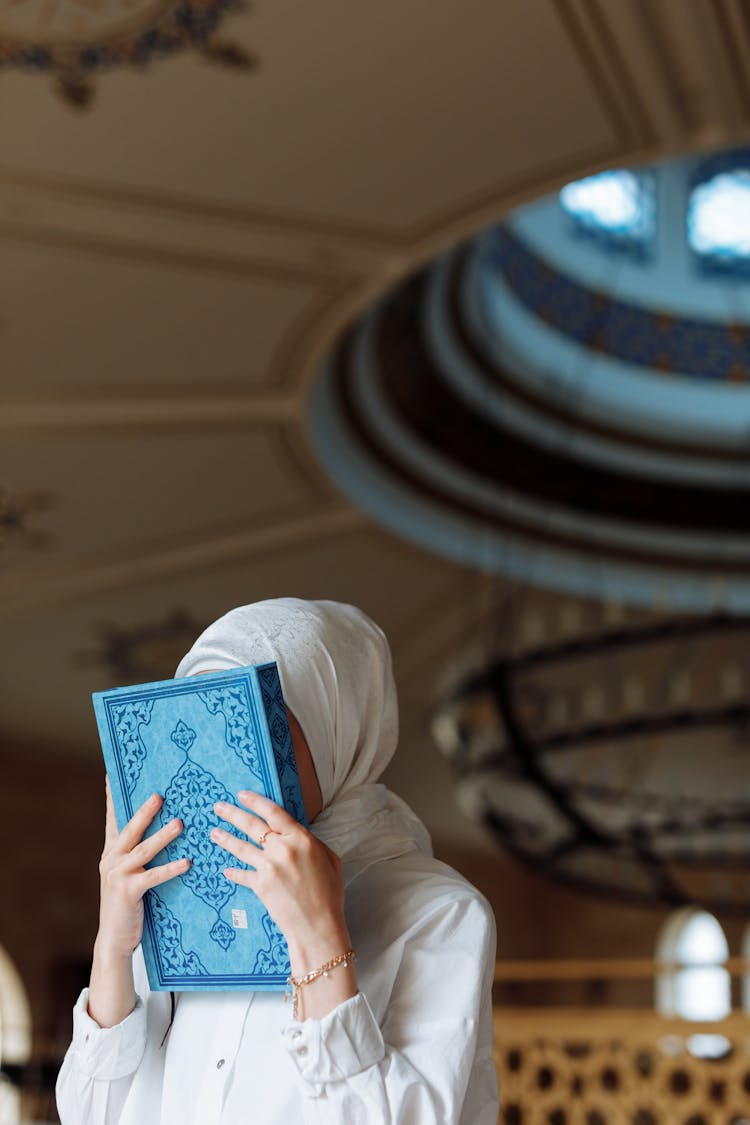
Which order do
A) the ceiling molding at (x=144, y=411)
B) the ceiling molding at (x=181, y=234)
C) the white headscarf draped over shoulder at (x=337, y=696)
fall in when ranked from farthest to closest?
the ceiling molding at (x=144, y=411), the ceiling molding at (x=181, y=234), the white headscarf draped over shoulder at (x=337, y=696)

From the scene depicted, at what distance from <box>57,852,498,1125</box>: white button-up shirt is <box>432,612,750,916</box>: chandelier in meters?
4.36

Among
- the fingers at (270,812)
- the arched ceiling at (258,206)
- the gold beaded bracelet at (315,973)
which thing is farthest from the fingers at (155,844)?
the arched ceiling at (258,206)

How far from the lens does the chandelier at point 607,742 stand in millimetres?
6168

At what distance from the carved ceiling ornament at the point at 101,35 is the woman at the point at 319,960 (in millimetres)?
3278

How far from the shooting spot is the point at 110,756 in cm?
170

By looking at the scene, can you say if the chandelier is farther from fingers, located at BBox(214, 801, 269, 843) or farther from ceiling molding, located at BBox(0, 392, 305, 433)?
fingers, located at BBox(214, 801, 269, 843)

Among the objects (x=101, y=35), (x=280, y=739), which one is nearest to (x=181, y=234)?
(x=101, y=35)

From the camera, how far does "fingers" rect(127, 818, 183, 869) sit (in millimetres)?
1624

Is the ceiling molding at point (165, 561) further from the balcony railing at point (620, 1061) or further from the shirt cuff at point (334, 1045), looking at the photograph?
the shirt cuff at point (334, 1045)

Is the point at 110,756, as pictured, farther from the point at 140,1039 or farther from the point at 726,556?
the point at 726,556

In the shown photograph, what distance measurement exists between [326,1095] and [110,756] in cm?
48

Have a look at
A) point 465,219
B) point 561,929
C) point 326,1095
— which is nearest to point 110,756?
point 326,1095

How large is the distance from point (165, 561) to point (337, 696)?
277 inches

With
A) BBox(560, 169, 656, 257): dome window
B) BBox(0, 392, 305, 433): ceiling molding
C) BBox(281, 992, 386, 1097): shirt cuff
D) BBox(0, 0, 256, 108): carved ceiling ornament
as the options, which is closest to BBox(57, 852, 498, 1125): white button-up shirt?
BBox(281, 992, 386, 1097): shirt cuff
